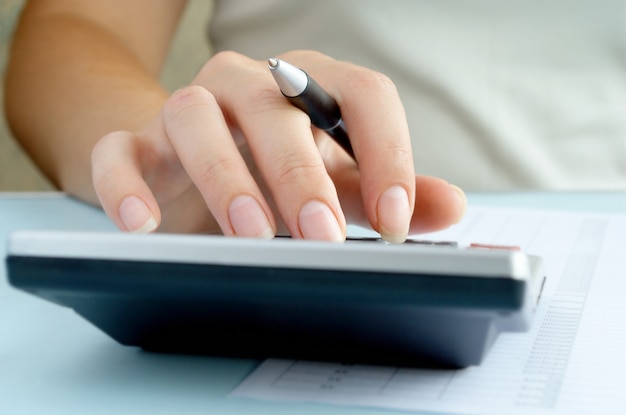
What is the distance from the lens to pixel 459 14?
94 centimetres

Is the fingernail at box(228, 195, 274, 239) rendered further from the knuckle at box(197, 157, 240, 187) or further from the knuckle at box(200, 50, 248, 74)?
the knuckle at box(200, 50, 248, 74)

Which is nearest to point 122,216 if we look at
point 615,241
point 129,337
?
point 129,337

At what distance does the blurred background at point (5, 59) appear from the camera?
4.29 feet

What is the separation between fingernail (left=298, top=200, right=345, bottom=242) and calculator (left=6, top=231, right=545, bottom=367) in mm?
50

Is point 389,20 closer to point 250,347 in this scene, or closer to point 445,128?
point 445,128

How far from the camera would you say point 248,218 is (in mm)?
380

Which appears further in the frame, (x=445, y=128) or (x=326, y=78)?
(x=445, y=128)

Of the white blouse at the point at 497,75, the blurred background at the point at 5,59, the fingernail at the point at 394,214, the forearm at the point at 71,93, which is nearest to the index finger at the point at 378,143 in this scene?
the fingernail at the point at 394,214

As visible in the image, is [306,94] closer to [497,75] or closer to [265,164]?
[265,164]

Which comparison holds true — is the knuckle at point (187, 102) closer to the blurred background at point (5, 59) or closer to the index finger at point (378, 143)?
the index finger at point (378, 143)

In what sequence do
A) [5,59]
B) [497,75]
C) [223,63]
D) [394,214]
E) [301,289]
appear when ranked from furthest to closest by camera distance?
1. [5,59]
2. [497,75]
3. [223,63]
4. [394,214]
5. [301,289]

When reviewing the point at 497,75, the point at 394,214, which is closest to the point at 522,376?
the point at 394,214

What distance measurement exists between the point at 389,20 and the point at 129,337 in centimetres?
67

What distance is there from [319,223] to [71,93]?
1.57ft
